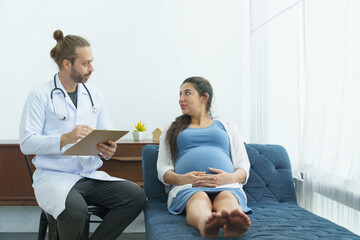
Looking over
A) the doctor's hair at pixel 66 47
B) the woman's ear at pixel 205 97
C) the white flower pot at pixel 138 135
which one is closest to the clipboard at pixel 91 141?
the doctor's hair at pixel 66 47

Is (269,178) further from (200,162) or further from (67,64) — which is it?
(67,64)

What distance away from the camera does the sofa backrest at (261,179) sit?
2.24 meters

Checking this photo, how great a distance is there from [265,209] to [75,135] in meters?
1.16

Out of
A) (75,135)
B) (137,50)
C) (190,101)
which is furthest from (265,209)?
(137,50)

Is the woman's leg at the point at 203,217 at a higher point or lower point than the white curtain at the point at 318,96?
lower

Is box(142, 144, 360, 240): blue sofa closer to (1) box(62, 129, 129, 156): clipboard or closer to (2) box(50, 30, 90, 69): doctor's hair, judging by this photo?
(1) box(62, 129, 129, 156): clipboard

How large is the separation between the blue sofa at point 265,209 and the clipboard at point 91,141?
0.36 meters

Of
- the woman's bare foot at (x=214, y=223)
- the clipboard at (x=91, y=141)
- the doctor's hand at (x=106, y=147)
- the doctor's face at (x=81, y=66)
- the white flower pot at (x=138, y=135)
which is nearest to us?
the woman's bare foot at (x=214, y=223)

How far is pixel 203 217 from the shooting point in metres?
1.60

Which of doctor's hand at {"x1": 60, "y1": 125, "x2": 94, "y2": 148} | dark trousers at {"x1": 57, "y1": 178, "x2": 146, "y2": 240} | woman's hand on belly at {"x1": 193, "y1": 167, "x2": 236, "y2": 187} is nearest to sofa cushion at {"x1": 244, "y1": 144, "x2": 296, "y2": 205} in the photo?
woman's hand on belly at {"x1": 193, "y1": 167, "x2": 236, "y2": 187}

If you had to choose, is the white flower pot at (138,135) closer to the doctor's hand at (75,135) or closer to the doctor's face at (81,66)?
the doctor's face at (81,66)


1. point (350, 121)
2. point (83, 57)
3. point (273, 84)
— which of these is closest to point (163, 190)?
point (83, 57)

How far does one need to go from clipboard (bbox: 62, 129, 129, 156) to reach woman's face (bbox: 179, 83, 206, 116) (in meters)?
0.54

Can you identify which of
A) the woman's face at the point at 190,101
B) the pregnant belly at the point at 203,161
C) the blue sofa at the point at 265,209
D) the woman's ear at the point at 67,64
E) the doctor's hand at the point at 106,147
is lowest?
the blue sofa at the point at 265,209
